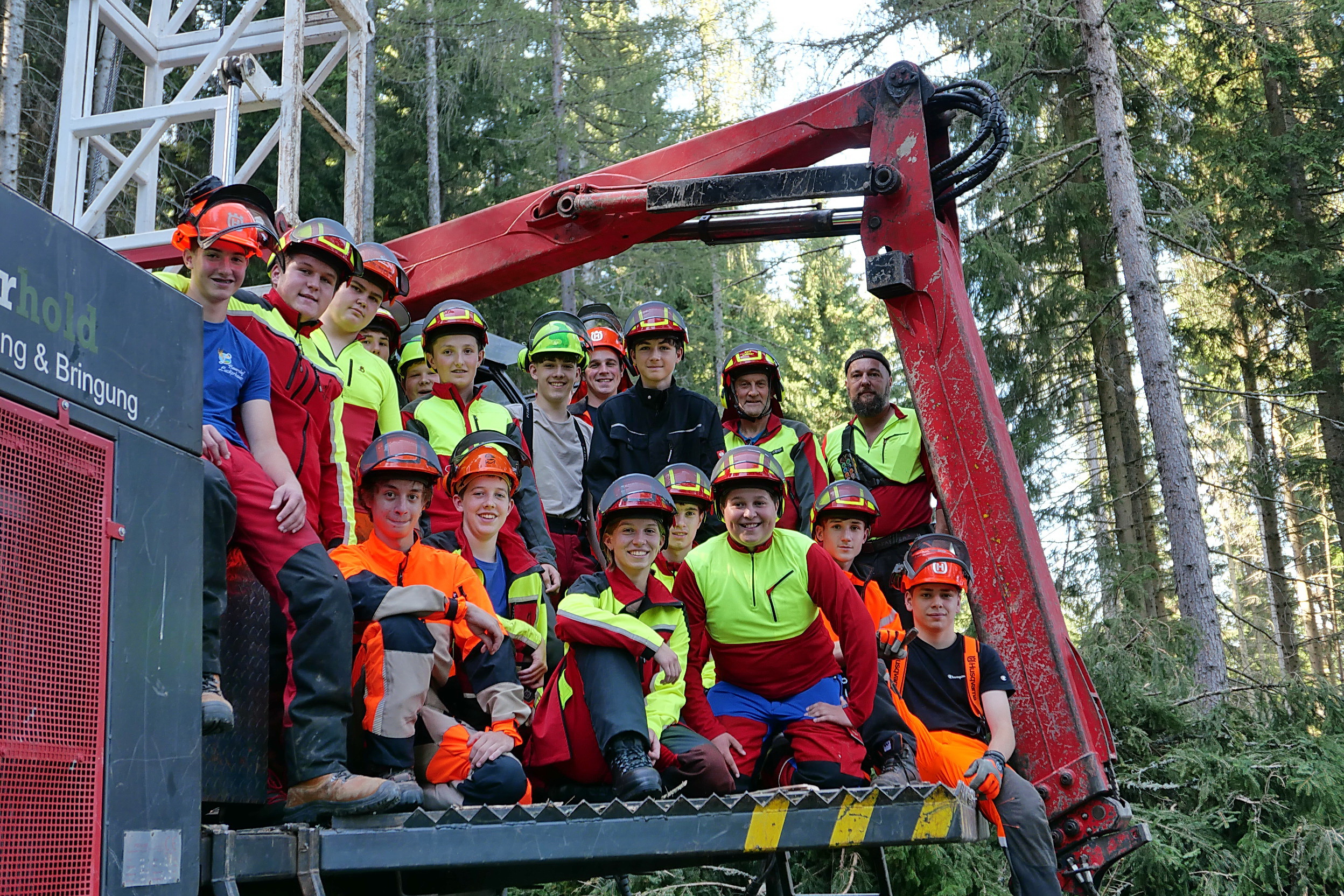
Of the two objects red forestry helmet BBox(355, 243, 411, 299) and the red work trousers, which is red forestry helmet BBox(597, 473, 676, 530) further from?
red forestry helmet BBox(355, 243, 411, 299)

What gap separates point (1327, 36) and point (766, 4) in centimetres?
1424

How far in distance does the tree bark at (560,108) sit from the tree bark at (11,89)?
820 cm

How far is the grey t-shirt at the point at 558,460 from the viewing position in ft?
22.5

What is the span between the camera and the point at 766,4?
1121 inches

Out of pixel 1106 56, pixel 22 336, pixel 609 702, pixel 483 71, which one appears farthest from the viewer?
pixel 483 71

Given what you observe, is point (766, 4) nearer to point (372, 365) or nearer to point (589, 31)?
point (589, 31)

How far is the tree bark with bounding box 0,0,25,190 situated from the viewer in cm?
1283

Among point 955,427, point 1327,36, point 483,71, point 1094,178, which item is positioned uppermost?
point 483,71

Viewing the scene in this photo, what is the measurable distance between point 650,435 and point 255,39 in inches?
262

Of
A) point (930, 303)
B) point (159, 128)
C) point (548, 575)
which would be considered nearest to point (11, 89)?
point (159, 128)

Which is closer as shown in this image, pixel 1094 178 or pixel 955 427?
pixel 955 427

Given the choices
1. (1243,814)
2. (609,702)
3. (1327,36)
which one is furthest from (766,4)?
(609,702)

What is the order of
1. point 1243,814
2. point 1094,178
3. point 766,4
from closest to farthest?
1. point 1243,814
2. point 1094,178
3. point 766,4

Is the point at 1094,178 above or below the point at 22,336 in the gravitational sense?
above
